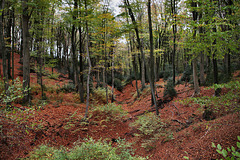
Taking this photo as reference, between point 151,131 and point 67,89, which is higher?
point 67,89

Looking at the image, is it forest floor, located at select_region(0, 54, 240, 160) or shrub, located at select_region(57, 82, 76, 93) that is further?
shrub, located at select_region(57, 82, 76, 93)

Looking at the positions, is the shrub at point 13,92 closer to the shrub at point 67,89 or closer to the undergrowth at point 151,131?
the undergrowth at point 151,131

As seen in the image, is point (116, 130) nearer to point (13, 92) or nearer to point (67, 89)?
point (13, 92)

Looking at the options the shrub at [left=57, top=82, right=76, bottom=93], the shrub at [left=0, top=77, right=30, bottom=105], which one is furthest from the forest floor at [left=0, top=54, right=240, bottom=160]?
the shrub at [left=57, top=82, right=76, bottom=93]

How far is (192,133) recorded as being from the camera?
4723 mm

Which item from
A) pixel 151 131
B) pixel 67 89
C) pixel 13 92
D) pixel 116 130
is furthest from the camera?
pixel 67 89

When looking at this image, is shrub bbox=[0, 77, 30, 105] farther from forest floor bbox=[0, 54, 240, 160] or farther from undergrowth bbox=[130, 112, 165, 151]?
undergrowth bbox=[130, 112, 165, 151]

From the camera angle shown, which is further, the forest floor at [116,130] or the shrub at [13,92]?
the forest floor at [116,130]

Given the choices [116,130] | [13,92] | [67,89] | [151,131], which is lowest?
[116,130]

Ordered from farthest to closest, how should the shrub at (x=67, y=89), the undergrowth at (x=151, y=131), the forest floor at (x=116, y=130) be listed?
the shrub at (x=67, y=89), the undergrowth at (x=151, y=131), the forest floor at (x=116, y=130)

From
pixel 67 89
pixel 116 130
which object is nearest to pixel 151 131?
pixel 116 130

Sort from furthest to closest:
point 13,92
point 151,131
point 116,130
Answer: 1. point 116,130
2. point 151,131
3. point 13,92

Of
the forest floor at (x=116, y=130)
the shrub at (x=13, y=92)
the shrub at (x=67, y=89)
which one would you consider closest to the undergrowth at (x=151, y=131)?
the forest floor at (x=116, y=130)

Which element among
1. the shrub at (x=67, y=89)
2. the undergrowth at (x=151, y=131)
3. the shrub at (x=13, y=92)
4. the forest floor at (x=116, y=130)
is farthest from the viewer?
the shrub at (x=67, y=89)
